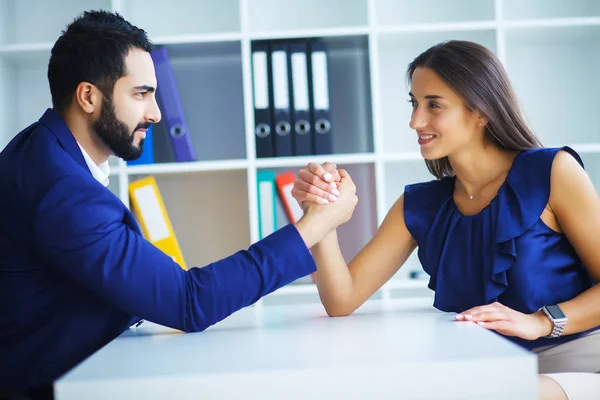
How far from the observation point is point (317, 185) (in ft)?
4.57

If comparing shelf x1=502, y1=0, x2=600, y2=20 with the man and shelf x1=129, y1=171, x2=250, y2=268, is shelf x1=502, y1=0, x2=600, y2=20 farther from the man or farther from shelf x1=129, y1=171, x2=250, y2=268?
the man

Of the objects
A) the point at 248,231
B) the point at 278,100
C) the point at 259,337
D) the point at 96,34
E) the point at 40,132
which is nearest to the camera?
the point at 259,337

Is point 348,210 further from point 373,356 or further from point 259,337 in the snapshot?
point 373,356

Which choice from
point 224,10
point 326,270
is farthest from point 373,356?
point 224,10

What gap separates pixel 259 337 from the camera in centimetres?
104

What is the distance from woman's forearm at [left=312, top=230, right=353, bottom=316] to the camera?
144cm

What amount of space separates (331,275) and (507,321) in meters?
0.43

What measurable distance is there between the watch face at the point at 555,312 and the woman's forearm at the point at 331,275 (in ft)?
1.32

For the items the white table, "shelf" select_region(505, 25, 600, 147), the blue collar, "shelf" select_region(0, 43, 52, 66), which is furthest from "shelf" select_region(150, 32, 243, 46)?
the white table

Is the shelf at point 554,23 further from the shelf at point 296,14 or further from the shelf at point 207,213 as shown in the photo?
the shelf at point 207,213

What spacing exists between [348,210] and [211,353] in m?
0.53

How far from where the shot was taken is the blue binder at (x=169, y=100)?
2633mm

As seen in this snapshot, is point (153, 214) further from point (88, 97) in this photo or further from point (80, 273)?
point (80, 273)

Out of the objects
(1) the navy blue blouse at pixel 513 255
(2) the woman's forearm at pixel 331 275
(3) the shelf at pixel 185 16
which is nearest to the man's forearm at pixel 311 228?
(2) the woman's forearm at pixel 331 275
